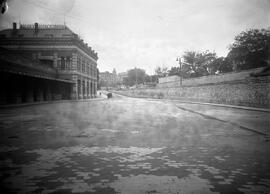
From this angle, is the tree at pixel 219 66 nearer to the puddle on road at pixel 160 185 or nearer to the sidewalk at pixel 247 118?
the sidewalk at pixel 247 118

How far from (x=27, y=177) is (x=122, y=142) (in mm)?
3398

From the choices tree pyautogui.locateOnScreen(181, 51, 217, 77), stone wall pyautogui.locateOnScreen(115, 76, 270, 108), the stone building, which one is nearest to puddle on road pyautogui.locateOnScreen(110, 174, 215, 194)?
stone wall pyautogui.locateOnScreen(115, 76, 270, 108)

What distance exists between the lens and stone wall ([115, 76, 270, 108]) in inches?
821

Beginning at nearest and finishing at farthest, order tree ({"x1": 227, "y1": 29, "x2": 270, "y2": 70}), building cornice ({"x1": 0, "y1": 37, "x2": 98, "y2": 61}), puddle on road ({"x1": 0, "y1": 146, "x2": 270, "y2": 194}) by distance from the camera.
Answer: puddle on road ({"x1": 0, "y1": 146, "x2": 270, "y2": 194}) → building cornice ({"x1": 0, "y1": 37, "x2": 98, "y2": 61}) → tree ({"x1": 227, "y1": 29, "x2": 270, "y2": 70})

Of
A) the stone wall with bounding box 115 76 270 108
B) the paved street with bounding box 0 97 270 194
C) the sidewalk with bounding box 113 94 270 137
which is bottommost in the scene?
the sidewalk with bounding box 113 94 270 137


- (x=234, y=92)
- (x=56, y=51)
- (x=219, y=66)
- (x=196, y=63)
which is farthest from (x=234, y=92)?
(x=196, y=63)

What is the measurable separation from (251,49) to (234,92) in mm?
34990

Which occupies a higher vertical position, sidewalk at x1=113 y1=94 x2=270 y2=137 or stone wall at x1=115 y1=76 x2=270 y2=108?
stone wall at x1=115 y1=76 x2=270 y2=108

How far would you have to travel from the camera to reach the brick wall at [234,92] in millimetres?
20859

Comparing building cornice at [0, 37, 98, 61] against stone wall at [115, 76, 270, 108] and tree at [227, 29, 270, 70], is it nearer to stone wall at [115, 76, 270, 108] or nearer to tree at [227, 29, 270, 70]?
stone wall at [115, 76, 270, 108]

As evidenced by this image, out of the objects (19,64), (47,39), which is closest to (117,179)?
(19,64)

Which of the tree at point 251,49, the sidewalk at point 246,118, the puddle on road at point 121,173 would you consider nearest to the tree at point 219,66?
the tree at point 251,49

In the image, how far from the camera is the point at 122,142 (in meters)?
6.93

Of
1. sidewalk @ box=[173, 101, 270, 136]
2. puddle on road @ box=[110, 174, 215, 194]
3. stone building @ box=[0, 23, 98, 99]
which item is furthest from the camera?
stone building @ box=[0, 23, 98, 99]
